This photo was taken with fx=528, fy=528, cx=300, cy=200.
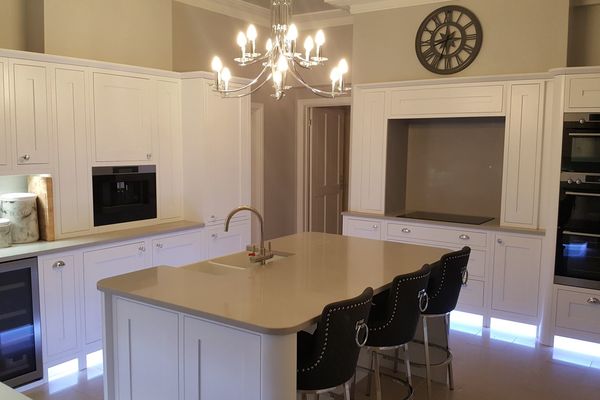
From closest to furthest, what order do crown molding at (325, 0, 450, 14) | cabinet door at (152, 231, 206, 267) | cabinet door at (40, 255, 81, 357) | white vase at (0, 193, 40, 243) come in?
cabinet door at (40, 255, 81, 357) < white vase at (0, 193, 40, 243) < cabinet door at (152, 231, 206, 267) < crown molding at (325, 0, 450, 14)

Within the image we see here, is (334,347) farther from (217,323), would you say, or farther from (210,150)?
(210,150)

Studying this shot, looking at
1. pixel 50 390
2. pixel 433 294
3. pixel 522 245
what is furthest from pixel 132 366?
pixel 522 245

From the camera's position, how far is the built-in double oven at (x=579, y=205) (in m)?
3.96

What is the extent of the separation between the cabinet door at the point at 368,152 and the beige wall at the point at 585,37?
1.68m

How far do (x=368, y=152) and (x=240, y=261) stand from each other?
240cm

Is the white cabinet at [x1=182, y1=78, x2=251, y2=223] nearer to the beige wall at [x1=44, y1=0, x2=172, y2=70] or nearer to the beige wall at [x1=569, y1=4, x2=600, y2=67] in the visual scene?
the beige wall at [x1=44, y1=0, x2=172, y2=70]

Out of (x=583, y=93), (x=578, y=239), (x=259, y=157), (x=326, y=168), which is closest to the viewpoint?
(x=583, y=93)

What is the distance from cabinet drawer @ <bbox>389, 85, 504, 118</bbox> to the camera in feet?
14.9

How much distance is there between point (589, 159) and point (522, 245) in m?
0.87

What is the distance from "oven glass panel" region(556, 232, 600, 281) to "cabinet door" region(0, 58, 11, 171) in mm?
4063

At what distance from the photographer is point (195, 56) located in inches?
208

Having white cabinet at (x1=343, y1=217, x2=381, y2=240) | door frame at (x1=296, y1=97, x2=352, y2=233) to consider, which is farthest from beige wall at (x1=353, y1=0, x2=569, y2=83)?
white cabinet at (x1=343, y1=217, x2=381, y2=240)

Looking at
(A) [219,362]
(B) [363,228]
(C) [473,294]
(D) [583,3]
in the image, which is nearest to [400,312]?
(A) [219,362]

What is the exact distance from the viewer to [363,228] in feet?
17.1
